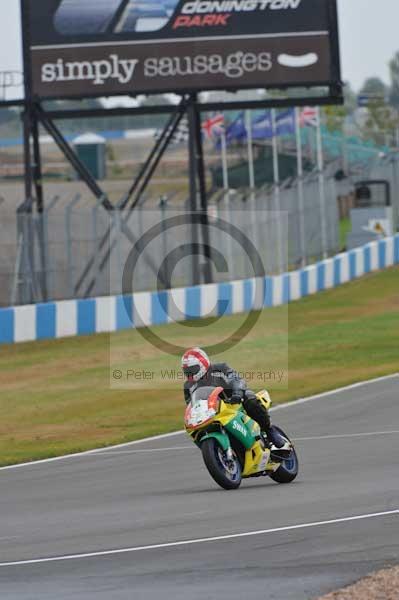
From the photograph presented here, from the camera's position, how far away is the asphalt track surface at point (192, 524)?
812 cm

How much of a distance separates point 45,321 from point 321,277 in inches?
444

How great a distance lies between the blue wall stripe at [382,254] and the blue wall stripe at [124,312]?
14374 millimetres

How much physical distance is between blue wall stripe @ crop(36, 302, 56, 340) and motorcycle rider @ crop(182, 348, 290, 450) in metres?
15.2

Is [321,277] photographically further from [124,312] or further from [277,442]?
[277,442]

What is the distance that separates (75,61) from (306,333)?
8425mm

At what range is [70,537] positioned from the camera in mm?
10125

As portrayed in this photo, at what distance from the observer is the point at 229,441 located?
12188 mm

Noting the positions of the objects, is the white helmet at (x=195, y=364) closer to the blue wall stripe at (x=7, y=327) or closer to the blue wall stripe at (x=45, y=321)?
the blue wall stripe at (x=7, y=327)

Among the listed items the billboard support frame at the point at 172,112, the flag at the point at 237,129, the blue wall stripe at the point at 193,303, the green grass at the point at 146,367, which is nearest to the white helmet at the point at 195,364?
the green grass at the point at 146,367

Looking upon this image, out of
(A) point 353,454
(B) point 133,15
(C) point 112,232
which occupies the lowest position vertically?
(A) point 353,454

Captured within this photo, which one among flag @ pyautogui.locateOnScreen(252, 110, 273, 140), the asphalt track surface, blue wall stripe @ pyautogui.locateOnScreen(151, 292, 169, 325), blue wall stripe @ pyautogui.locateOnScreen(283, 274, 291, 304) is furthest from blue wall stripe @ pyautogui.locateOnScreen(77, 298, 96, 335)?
flag @ pyautogui.locateOnScreen(252, 110, 273, 140)

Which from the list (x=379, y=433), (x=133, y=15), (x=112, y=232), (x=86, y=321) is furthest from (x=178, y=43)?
(x=379, y=433)

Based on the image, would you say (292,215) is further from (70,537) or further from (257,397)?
(70,537)

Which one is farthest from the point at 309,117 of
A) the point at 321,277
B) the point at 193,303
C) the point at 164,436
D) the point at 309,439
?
the point at 309,439
